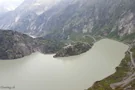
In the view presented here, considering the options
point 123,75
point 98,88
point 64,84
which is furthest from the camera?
point 123,75

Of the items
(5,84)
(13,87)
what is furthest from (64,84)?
(5,84)

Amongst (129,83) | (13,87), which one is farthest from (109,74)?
(13,87)

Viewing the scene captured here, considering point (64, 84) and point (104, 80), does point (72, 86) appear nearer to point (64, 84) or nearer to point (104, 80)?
point (64, 84)

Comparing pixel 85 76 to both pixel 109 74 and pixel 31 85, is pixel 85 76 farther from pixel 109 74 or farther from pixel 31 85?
pixel 31 85

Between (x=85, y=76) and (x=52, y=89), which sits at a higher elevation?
(x=85, y=76)

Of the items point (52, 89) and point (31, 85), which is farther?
point (31, 85)

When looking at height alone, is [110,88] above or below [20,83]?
below

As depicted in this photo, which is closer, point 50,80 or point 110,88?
point 110,88

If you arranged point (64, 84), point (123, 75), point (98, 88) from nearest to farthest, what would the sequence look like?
point (98, 88)
point (64, 84)
point (123, 75)
